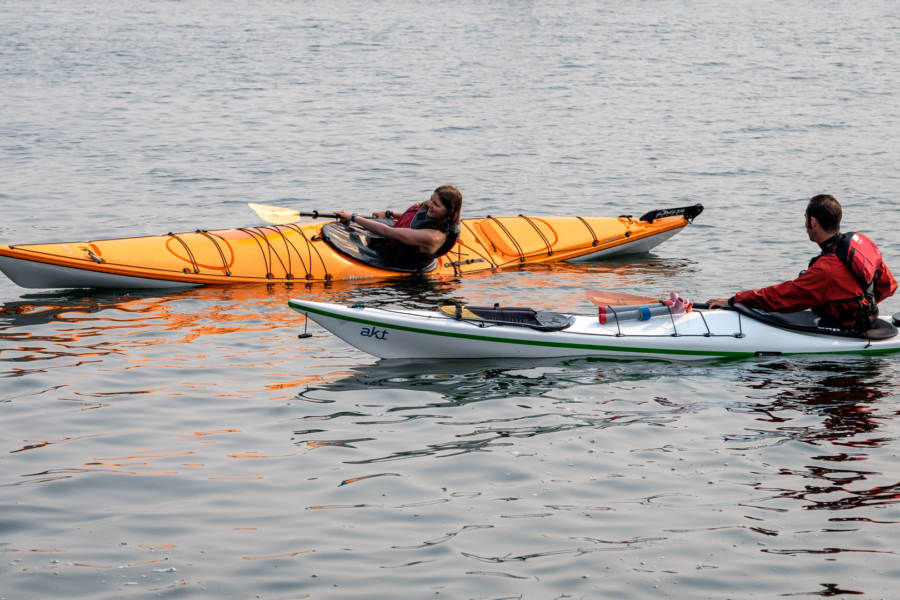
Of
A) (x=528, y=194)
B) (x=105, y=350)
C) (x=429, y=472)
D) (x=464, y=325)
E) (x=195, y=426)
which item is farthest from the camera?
(x=528, y=194)

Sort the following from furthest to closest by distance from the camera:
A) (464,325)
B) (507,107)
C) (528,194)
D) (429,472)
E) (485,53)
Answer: (485,53) → (507,107) → (528,194) → (464,325) → (429,472)

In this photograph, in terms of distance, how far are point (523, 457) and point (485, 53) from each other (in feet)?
77.8

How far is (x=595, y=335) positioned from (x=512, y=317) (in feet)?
1.74

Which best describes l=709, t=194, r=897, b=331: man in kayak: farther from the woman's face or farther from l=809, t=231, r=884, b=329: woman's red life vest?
the woman's face

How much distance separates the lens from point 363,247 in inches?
325

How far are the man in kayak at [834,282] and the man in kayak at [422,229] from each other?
101 inches

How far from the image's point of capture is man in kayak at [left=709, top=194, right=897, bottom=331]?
18.2 feet

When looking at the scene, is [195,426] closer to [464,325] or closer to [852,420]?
[464,325]

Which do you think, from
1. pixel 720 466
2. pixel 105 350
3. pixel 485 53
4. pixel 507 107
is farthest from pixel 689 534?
pixel 485 53

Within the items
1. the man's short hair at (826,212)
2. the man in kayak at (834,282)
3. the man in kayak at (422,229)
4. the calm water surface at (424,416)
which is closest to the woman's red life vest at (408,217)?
the man in kayak at (422,229)

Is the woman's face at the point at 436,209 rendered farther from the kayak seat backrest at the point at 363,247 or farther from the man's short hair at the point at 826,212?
the man's short hair at the point at 826,212

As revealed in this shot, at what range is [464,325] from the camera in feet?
18.5

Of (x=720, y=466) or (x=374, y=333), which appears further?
(x=374, y=333)

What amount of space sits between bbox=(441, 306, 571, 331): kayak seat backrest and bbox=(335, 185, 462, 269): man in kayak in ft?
5.61
